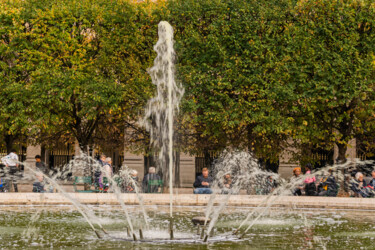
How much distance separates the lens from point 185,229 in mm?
12633

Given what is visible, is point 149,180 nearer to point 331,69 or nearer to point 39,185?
point 39,185

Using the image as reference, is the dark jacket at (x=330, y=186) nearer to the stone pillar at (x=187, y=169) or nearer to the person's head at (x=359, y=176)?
the person's head at (x=359, y=176)

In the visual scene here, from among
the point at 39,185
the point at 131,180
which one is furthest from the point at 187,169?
the point at 39,185

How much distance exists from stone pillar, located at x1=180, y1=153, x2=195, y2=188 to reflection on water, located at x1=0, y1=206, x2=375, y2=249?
16971 millimetres

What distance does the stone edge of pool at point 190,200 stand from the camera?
1670 cm

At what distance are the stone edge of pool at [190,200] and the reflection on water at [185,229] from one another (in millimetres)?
384

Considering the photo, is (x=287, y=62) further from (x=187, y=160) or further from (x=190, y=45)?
(x=187, y=160)

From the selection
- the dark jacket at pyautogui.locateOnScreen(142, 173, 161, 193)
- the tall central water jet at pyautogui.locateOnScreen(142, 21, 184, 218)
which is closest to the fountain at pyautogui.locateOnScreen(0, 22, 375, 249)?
the dark jacket at pyautogui.locateOnScreen(142, 173, 161, 193)

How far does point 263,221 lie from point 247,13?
12.6 m

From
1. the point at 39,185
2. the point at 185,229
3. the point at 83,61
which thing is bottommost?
the point at 185,229

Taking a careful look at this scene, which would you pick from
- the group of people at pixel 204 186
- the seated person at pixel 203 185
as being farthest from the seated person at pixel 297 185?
the seated person at pixel 203 185

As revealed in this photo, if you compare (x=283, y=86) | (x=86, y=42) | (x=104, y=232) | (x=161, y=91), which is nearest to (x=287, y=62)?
(x=283, y=86)

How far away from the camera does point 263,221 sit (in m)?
14.4

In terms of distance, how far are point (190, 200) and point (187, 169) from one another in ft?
54.9
